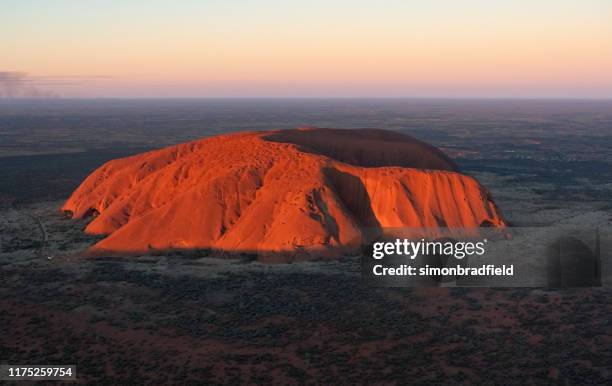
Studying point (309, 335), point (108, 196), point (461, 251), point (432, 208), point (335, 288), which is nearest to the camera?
point (309, 335)

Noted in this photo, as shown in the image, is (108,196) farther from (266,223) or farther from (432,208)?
(432,208)

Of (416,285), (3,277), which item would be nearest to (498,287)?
(416,285)

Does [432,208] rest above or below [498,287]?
above

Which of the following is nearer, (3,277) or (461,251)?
(3,277)

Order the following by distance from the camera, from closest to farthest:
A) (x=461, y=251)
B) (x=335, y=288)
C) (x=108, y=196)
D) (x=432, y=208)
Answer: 1. (x=335, y=288)
2. (x=461, y=251)
3. (x=432, y=208)
4. (x=108, y=196)

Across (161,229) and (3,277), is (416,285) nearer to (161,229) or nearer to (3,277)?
(161,229)

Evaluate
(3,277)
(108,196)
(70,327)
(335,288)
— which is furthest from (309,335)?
(108,196)
